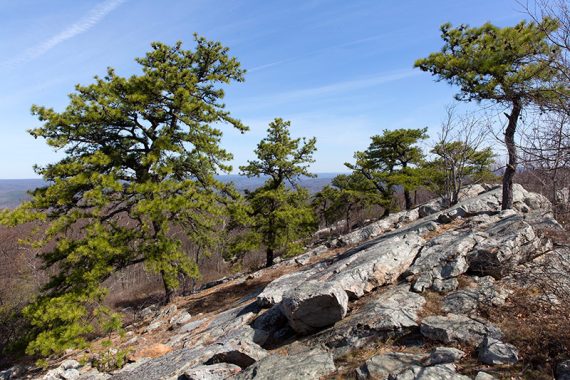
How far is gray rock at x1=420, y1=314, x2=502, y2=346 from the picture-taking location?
5984mm

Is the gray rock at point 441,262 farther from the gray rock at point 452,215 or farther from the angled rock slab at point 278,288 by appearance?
the gray rock at point 452,215

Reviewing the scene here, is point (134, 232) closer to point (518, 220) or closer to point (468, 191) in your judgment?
point (518, 220)

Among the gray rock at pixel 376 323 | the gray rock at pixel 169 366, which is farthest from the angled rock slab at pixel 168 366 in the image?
the gray rock at pixel 376 323

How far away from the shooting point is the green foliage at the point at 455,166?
64.5 ft

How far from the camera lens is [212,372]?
694cm

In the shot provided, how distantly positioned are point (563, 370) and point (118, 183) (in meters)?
11.1

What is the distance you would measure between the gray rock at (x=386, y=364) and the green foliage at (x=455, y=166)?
50.8ft

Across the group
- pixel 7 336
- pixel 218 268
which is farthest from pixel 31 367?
pixel 218 268

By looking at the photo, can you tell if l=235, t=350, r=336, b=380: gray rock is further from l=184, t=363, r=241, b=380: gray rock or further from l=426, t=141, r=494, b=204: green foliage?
l=426, t=141, r=494, b=204: green foliage

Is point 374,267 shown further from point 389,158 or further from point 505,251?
point 389,158

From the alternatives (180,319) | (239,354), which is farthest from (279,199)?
(239,354)

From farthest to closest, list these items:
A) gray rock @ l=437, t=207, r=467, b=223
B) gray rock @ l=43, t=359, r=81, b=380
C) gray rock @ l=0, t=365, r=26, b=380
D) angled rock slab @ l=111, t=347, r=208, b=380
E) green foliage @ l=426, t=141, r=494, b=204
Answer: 1. green foliage @ l=426, t=141, r=494, b=204
2. gray rock @ l=437, t=207, r=467, b=223
3. gray rock @ l=0, t=365, r=26, b=380
4. gray rock @ l=43, t=359, r=81, b=380
5. angled rock slab @ l=111, t=347, r=208, b=380

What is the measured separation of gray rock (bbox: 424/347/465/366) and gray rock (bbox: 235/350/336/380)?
165 cm

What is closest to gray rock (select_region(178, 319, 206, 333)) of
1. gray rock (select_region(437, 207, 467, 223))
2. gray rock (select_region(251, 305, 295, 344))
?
gray rock (select_region(251, 305, 295, 344))
